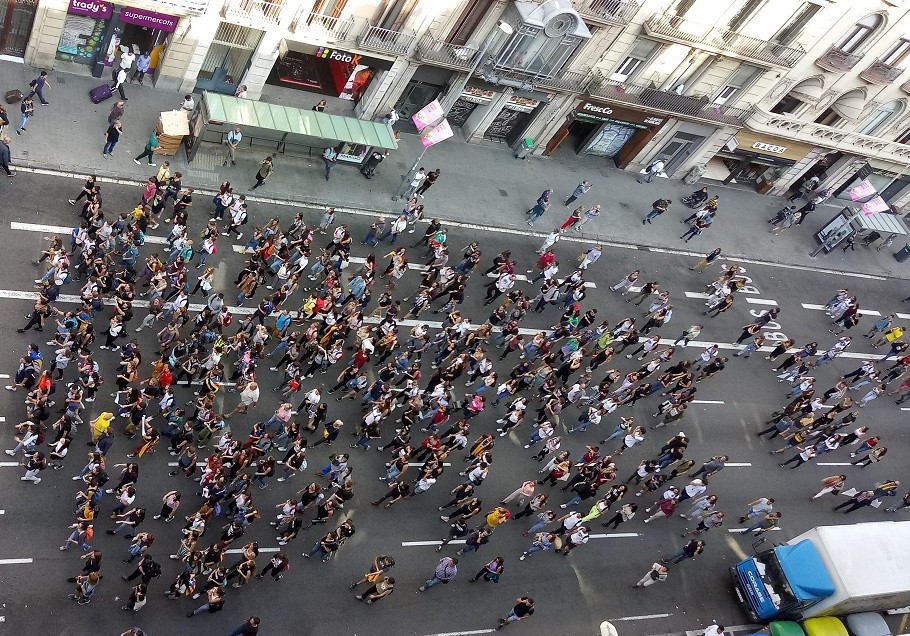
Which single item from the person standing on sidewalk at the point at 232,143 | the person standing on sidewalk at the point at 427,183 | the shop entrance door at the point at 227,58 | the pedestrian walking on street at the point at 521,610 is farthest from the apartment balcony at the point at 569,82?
the pedestrian walking on street at the point at 521,610

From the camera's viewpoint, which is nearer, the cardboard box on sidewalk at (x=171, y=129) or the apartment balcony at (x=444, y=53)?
the cardboard box on sidewalk at (x=171, y=129)

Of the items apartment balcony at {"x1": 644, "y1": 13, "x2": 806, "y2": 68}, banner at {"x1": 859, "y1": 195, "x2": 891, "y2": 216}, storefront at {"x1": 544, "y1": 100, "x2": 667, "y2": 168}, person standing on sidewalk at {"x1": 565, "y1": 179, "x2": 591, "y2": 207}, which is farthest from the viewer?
banner at {"x1": 859, "y1": 195, "x2": 891, "y2": 216}

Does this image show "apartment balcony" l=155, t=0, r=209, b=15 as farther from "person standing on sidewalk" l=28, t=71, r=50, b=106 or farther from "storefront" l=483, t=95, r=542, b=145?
"storefront" l=483, t=95, r=542, b=145

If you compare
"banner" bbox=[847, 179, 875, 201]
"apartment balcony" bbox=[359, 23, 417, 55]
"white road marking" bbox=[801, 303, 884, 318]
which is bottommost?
"white road marking" bbox=[801, 303, 884, 318]

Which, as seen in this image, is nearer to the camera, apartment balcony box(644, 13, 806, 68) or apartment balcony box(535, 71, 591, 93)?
apartment balcony box(644, 13, 806, 68)

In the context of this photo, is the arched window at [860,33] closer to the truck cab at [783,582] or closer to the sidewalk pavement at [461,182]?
the sidewalk pavement at [461,182]

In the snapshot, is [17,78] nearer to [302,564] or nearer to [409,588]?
[302,564]

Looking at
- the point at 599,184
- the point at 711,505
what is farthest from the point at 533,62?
the point at 711,505

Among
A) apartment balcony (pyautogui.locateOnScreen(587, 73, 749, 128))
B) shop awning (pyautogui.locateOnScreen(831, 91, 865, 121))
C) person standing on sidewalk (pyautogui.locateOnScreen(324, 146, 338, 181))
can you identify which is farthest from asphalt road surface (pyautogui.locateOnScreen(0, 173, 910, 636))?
shop awning (pyautogui.locateOnScreen(831, 91, 865, 121))
